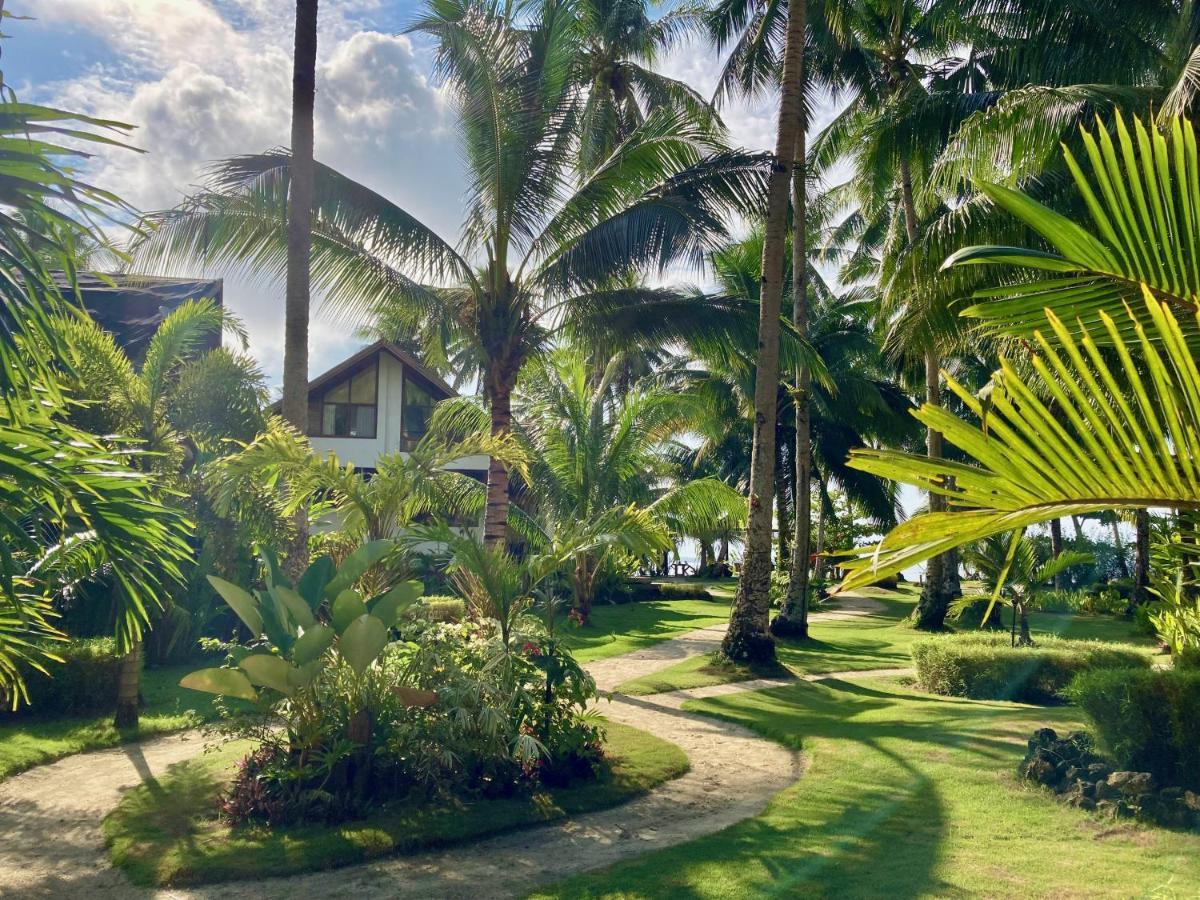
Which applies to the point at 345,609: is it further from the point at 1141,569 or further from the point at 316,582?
the point at 1141,569

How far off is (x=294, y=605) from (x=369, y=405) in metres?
20.6

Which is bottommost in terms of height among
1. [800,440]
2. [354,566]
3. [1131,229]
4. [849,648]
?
[849,648]

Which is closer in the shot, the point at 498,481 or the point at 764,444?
the point at 764,444

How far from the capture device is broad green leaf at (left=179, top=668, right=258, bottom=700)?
7.18 m

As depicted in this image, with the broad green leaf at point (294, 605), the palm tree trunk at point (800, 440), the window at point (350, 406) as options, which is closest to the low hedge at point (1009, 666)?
the palm tree trunk at point (800, 440)

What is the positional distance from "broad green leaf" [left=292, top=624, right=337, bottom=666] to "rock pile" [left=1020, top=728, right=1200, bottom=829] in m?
5.35

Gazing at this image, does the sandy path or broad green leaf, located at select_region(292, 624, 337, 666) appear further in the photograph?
broad green leaf, located at select_region(292, 624, 337, 666)

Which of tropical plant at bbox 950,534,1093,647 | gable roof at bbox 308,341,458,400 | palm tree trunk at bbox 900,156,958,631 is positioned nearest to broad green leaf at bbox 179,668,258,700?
tropical plant at bbox 950,534,1093,647

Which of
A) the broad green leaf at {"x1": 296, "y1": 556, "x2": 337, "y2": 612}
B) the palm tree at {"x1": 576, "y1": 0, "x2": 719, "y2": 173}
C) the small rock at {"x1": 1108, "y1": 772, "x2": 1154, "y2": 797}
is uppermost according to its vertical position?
the palm tree at {"x1": 576, "y1": 0, "x2": 719, "y2": 173}

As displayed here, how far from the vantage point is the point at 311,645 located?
7.15 m

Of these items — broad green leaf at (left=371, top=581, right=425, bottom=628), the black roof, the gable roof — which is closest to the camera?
broad green leaf at (left=371, top=581, right=425, bottom=628)

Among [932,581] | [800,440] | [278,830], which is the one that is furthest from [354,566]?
[932,581]

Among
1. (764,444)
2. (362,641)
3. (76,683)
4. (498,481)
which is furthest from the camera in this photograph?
(498,481)

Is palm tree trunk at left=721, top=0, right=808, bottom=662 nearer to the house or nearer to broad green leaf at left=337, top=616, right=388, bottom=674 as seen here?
broad green leaf at left=337, top=616, right=388, bottom=674
